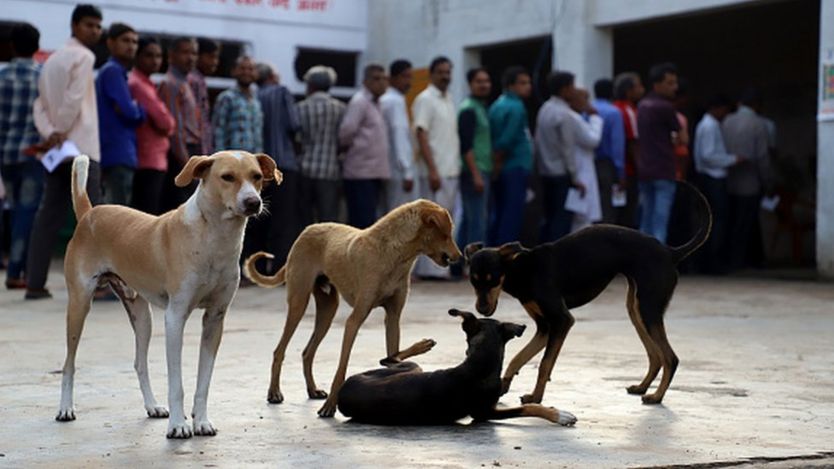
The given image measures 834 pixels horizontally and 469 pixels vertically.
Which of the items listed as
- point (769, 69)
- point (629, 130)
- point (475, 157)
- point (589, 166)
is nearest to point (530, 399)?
point (475, 157)

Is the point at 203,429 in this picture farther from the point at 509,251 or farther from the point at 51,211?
the point at 51,211

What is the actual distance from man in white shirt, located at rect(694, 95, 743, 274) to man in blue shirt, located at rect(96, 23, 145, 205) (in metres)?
6.49

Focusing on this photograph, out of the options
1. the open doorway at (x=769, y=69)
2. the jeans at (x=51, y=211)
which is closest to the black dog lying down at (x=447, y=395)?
the jeans at (x=51, y=211)

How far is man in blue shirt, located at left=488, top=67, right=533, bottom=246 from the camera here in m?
13.0

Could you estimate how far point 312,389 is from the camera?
6027 millimetres

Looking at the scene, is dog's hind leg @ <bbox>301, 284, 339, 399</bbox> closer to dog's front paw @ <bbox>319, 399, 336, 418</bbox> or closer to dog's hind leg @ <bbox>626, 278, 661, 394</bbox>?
dog's front paw @ <bbox>319, 399, 336, 418</bbox>

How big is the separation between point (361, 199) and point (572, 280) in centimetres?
691

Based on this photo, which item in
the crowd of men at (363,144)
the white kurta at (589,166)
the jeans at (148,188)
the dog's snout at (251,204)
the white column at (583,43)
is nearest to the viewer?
the dog's snout at (251,204)

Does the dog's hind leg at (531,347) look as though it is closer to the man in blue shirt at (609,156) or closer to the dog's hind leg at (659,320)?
the dog's hind leg at (659,320)

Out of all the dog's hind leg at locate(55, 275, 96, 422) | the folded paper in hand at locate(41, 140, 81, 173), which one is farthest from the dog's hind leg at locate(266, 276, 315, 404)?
the folded paper in hand at locate(41, 140, 81, 173)

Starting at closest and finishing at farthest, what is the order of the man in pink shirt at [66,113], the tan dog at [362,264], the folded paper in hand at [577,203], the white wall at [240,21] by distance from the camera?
the tan dog at [362,264], the man in pink shirt at [66,113], the folded paper in hand at [577,203], the white wall at [240,21]

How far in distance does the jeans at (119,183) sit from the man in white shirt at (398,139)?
3.18 metres

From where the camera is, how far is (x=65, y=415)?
5352mm

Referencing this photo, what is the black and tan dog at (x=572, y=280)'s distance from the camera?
18.6 ft
